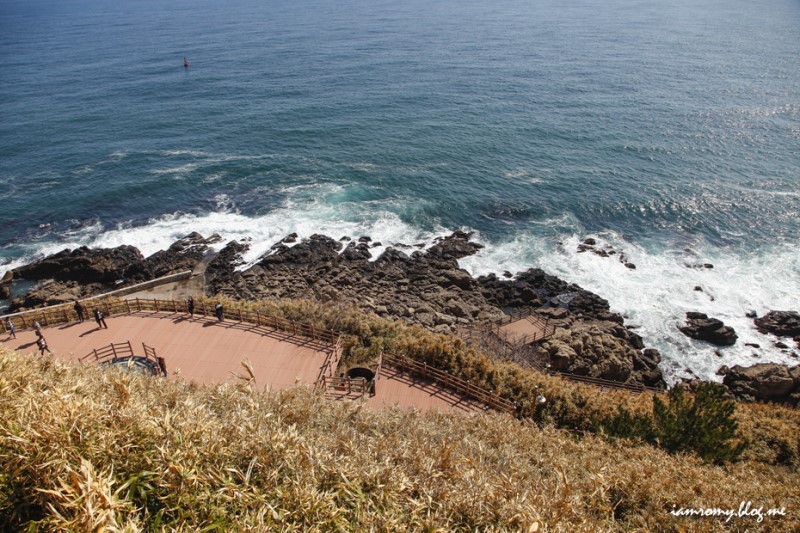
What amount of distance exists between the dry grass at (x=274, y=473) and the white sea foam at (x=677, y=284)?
1752 centimetres

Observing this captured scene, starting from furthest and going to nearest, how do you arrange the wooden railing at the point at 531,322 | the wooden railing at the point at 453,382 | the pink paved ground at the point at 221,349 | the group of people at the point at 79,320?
the wooden railing at the point at 531,322
the group of people at the point at 79,320
the pink paved ground at the point at 221,349
the wooden railing at the point at 453,382

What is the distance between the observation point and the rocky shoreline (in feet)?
86.0

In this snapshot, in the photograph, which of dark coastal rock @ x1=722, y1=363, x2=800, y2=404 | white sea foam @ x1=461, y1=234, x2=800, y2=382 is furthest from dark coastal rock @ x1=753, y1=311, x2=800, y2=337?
dark coastal rock @ x1=722, y1=363, x2=800, y2=404

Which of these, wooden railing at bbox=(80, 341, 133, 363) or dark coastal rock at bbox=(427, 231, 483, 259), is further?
dark coastal rock at bbox=(427, 231, 483, 259)

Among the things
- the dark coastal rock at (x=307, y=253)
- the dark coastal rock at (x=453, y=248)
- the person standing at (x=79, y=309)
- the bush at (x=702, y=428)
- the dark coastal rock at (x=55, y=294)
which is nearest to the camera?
the bush at (x=702, y=428)

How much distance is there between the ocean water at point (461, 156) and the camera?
33812mm

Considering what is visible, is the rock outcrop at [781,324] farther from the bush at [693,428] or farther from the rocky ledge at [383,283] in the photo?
the bush at [693,428]

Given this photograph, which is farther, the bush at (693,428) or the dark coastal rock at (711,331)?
the dark coastal rock at (711,331)

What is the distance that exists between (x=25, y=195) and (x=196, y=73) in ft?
134

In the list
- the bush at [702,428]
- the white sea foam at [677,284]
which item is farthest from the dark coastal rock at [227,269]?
the bush at [702,428]

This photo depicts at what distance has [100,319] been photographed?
18.9 metres

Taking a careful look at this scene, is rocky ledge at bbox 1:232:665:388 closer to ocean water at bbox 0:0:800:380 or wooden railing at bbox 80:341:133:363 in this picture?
ocean water at bbox 0:0:800:380

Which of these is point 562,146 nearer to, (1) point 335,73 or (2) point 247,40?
(1) point 335,73

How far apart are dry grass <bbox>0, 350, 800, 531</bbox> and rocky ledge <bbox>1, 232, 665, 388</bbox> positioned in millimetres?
14454
